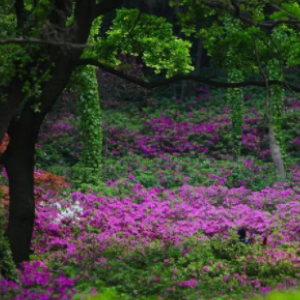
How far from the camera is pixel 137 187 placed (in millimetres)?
17750

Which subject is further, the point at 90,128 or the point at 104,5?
the point at 90,128

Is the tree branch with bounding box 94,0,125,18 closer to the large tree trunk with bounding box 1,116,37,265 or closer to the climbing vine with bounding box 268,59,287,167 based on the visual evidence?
the large tree trunk with bounding box 1,116,37,265

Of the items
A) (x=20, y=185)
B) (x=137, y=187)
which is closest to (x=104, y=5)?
(x=20, y=185)

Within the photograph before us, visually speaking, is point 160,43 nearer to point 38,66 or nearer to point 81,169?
point 38,66

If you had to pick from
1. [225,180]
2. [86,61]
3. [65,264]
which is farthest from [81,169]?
[86,61]

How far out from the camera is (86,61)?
998 cm

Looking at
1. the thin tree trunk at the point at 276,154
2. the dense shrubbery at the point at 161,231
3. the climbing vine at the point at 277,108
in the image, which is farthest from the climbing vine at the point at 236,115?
the climbing vine at the point at 277,108

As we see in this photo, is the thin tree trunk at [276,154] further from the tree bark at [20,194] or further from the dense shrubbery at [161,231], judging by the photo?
the tree bark at [20,194]

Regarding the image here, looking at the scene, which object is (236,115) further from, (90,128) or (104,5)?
(104,5)

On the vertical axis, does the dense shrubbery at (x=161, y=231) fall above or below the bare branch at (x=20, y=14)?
below

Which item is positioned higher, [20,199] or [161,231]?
[20,199]

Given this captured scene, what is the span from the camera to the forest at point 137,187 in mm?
9125

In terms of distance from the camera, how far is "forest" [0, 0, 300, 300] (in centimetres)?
912

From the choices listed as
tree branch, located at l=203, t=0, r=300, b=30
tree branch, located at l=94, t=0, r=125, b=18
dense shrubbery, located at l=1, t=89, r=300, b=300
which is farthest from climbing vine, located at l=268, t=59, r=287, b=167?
tree branch, located at l=203, t=0, r=300, b=30
